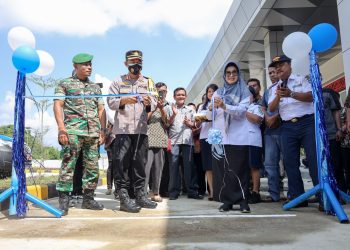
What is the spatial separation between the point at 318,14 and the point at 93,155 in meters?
8.73

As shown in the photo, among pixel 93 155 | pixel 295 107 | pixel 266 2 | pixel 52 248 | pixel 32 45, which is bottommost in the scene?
pixel 52 248

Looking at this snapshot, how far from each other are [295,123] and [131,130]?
6.07 feet

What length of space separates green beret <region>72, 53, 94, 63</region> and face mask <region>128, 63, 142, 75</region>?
0.50 metres

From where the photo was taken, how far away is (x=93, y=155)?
4320mm

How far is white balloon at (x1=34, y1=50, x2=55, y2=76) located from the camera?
164 inches

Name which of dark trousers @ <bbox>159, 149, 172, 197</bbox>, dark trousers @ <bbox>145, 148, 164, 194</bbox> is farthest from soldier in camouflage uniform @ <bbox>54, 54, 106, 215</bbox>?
dark trousers @ <bbox>159, 149, 172, 197</bbox>

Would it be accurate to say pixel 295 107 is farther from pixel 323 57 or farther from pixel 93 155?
pixel 323 57

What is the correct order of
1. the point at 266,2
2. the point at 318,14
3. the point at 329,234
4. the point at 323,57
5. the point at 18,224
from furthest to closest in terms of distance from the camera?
the point at 323,57, the point at 318,14, the point at 266,2, the point at 18,224, the point at 329,234

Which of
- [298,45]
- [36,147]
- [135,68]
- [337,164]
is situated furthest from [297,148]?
[36,147]

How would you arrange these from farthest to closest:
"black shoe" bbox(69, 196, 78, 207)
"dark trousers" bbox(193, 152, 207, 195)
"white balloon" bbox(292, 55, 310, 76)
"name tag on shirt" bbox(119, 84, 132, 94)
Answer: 1. "dark trousers" bbox(193, 152, 207, 195)
2. "black shoe" bbox(69, 196, 78, 207)
3. "name tag on shirt" bbox(119, 84, 132, 94)
4. "white balloon" bbox(292, 55, 310, 76)

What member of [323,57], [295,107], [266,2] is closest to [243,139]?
[295,107]

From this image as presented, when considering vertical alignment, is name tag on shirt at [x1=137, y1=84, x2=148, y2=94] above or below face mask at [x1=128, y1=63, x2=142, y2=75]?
below

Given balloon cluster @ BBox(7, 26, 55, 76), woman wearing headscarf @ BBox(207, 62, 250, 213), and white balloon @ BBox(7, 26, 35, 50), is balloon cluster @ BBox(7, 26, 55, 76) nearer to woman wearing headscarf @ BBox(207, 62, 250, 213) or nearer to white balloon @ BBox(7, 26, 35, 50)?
white balloon @ BBox(7, 26, 35, 50)

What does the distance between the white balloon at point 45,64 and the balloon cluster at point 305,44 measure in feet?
8.55
